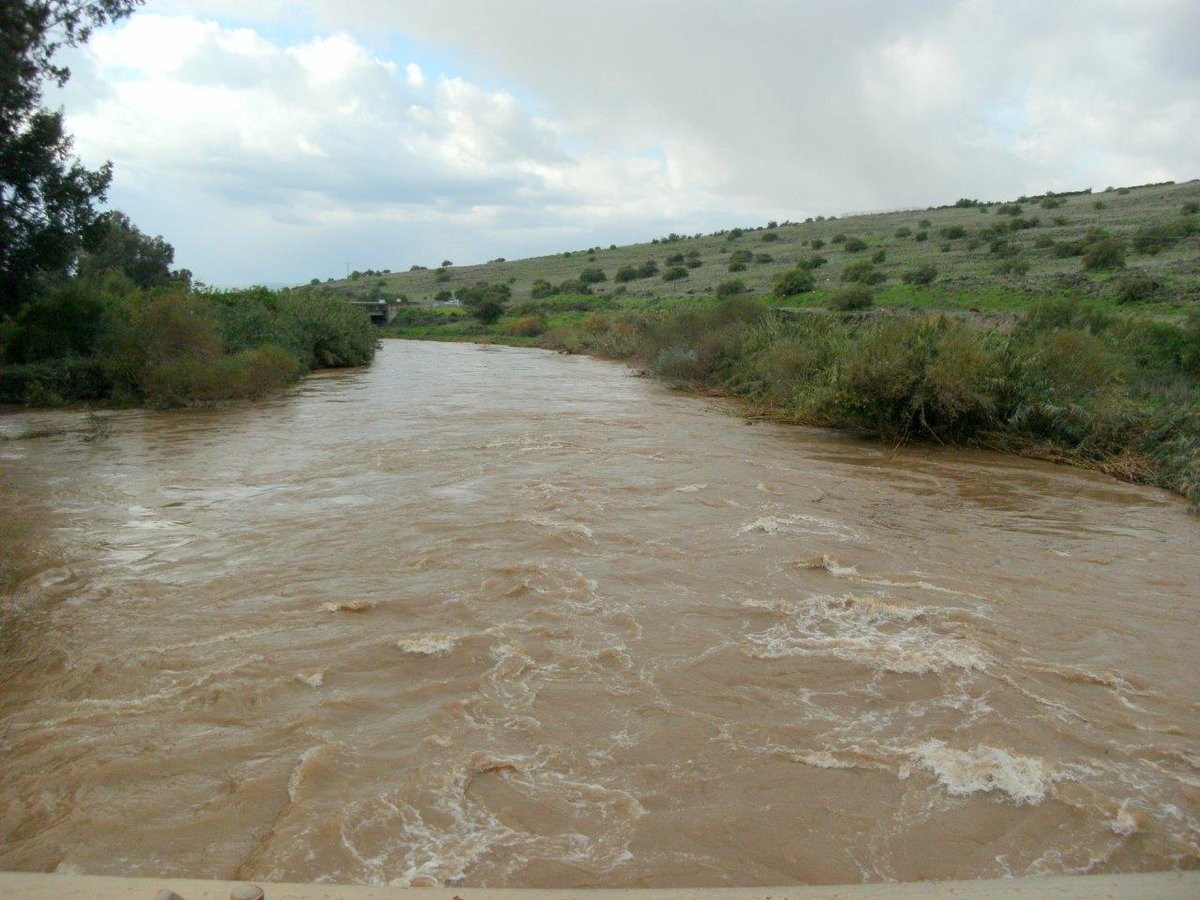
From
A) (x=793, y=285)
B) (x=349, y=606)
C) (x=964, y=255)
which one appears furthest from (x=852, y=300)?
(x=349, y=606)

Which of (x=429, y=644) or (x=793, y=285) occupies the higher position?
(x=793, y=285)

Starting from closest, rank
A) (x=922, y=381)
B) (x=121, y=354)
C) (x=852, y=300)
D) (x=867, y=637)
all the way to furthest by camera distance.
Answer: (x=867, y=637) < (x=922, y=381) < (x=121, y=354) < (x=852, y=300)

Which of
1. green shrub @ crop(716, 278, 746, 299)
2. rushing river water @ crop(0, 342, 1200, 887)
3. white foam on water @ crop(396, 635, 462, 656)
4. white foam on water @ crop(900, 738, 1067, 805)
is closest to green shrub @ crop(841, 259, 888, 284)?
green shrub @ crop(716, 278, 746, 299)

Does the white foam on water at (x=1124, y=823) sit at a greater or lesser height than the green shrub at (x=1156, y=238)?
lesser

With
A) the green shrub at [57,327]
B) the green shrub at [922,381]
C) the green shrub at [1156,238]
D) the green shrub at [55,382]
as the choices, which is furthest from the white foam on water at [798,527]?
the green shrub at [1156,238]

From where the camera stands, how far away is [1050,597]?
28.7 feet

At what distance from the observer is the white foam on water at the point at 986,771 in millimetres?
5195

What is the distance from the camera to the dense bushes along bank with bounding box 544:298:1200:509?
51.5 feet

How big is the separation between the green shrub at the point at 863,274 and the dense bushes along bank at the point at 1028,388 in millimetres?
15632

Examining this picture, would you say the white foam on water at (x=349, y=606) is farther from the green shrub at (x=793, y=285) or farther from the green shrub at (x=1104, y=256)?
the green shrub at (x=793, y=285)

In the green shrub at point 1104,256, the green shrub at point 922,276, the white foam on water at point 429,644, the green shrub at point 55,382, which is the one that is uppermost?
the green shrub at point 1104,256

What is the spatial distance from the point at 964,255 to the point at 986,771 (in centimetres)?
3833

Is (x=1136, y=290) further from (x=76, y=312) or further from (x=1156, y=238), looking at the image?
(x=76, y=312)

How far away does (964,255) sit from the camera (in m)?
39.8
